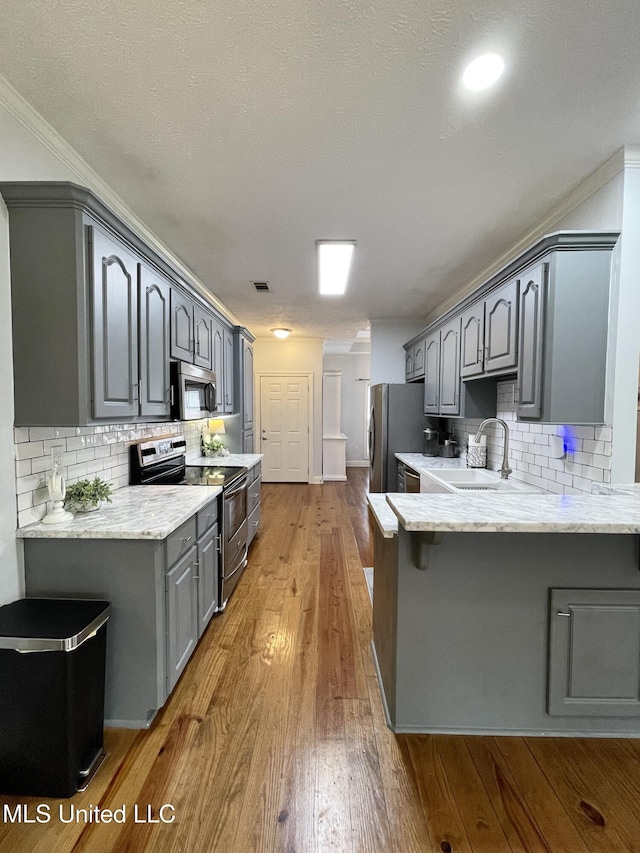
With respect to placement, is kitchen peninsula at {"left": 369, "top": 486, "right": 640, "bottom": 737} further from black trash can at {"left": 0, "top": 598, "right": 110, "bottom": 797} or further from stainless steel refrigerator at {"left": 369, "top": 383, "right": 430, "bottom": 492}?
stainless steel refrigerator at {"left": 369, "top": 383, "right": 430, "bottom": 492}

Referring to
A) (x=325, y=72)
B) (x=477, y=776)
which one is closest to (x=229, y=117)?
(x=325, y=72)

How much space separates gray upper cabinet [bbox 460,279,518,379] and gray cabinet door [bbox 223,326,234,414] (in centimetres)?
239

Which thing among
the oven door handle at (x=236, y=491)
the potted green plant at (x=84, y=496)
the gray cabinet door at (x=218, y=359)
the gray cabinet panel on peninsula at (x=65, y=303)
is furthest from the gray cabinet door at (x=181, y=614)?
the gray cabinet door at (x=218, y=359)

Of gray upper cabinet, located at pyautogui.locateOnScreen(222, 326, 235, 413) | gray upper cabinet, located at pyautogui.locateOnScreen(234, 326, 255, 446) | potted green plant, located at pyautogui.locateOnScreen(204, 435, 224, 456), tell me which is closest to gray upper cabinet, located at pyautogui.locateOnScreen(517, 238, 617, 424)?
gray upper cabinet, located at pyautogui.locateOnScreen(222, 326, 235, 413)

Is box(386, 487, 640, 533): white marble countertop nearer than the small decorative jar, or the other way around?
box(386, 487, 640, 533): white marble countertop

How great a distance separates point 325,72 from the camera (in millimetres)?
1491

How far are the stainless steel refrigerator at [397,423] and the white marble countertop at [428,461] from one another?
0.65ft

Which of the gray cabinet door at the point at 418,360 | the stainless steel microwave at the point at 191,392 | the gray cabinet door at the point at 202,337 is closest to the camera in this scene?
the stainless steel microwave at the point at 191,392

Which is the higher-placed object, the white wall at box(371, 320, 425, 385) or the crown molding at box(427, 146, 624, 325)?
the crown molding at box(427, 146, 624, 325)

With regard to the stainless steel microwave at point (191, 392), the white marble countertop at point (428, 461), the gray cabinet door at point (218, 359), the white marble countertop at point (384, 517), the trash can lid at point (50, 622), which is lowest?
the trash can lid at point (50, 622)

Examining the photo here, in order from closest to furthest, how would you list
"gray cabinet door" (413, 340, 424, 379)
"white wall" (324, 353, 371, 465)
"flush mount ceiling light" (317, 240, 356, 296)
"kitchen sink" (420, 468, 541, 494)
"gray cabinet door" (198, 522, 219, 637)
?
"gray cabinet door" (198, 522, 219, 637) < "kitchen sink" (420, 468, 541, 494) < "flush mount ceiling light" (317, 240, 356, 296) < "gray cabinet door" (413, 340, 424, 379) < "white wall" (324, 353, 371, 465)

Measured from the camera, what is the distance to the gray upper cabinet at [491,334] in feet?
8.17

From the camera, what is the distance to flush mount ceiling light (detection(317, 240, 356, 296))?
3.04 meters

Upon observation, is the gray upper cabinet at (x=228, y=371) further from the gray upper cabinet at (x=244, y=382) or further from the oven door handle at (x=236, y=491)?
the oven door handle at (x=236, y=491)
